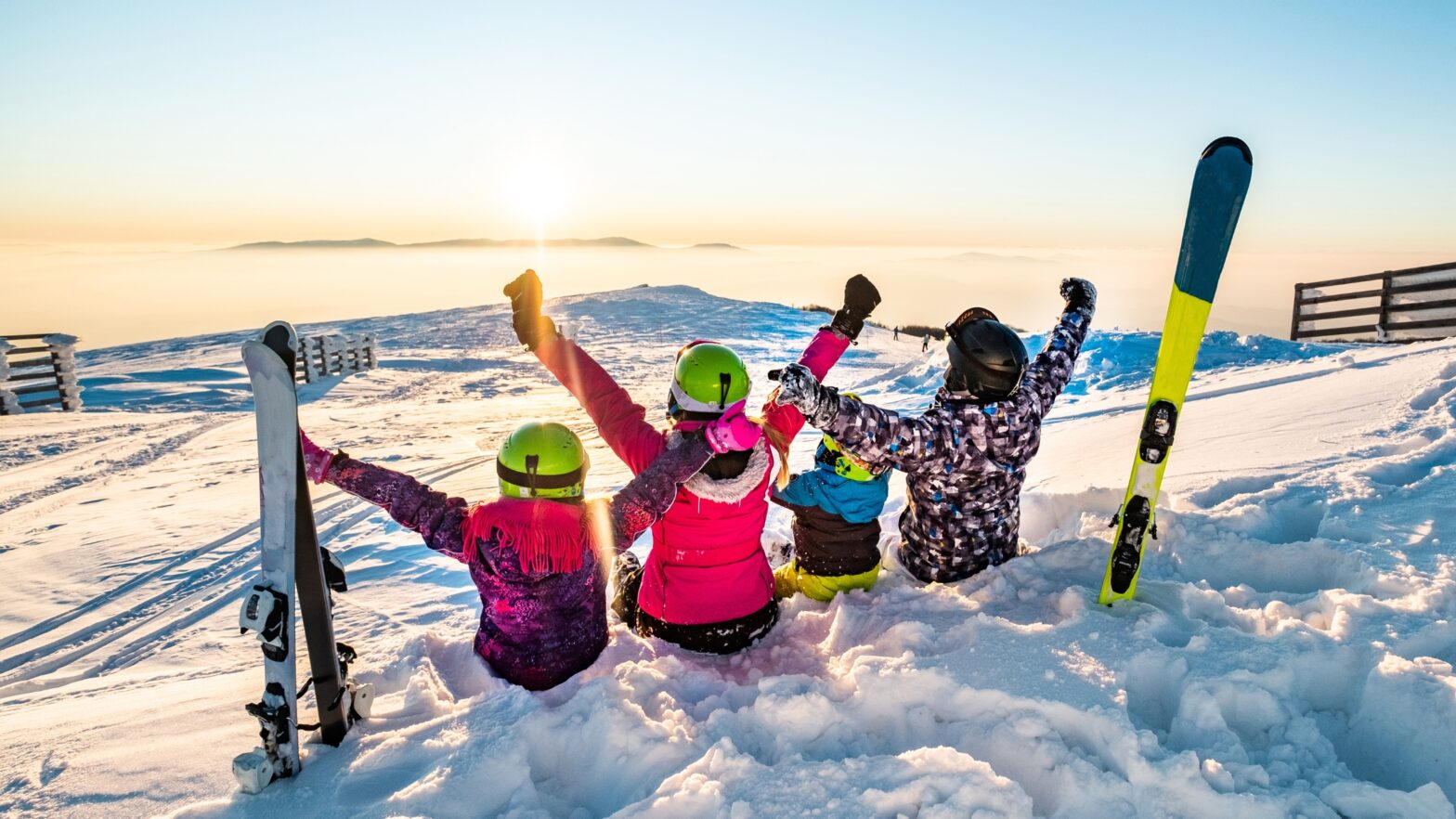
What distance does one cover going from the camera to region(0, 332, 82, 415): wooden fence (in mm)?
15289

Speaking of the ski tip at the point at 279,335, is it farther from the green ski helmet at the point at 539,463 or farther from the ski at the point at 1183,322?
the ski at the point at 1183,322

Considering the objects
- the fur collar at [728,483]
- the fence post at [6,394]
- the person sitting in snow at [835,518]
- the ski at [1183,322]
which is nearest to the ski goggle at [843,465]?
the person sitting in snow at [835,518]

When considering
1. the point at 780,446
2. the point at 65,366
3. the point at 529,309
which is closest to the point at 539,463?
the point at 529,309

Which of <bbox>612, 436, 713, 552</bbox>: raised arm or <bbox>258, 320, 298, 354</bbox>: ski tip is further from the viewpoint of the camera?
<bbox>612, 436, 713, 552</bbox>: raised arm

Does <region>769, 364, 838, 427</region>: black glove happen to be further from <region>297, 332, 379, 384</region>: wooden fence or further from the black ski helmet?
<region>297, 332, 379, 384</region>: wooden fence

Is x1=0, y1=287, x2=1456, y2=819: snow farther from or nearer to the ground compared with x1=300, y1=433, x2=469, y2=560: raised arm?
nearer to the ground

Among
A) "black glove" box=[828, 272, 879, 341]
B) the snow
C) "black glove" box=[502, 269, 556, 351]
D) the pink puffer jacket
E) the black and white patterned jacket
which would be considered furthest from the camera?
"black glove" box=[828, 272, 879, 341]

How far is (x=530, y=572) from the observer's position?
290cm

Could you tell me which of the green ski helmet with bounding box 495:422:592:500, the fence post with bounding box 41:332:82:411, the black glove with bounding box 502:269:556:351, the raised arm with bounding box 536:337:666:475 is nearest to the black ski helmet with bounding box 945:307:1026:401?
the raised arm with bounding box 536:337:666:475

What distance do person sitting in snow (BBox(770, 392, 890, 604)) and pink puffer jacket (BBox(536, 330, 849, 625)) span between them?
29 cm

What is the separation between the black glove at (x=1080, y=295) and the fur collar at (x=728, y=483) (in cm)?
218

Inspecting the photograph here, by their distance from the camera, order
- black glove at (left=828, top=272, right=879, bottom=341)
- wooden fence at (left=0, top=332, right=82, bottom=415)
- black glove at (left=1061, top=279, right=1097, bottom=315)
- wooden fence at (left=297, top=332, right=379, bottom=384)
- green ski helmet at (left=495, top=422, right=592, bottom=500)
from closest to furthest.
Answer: green ski helmet at (left=495, top=422, right=592, bottom=500) → black glove at (left=828, top=272, right=879, bottom=341) → black glove at (left=1061, top=279, right=1097, bottom=315) → wooden fence at (left=0, top=332, right=82, bottom=415) → wooden fence at (left=297, top=332, right=379, bottom=384)

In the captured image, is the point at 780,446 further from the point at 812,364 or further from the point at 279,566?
the point at 279,566

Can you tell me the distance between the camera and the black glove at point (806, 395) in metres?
2.96
